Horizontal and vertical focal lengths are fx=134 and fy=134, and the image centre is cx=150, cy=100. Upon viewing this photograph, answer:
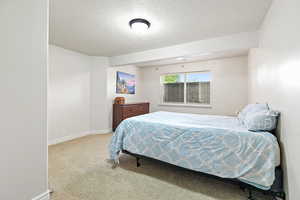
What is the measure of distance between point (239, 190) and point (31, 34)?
9.60 feet

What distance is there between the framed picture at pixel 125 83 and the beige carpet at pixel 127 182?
2667 millimetres

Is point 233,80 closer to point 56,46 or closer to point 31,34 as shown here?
point 31,34

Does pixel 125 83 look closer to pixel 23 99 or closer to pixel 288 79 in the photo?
pixel 23 99

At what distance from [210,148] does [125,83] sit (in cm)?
390

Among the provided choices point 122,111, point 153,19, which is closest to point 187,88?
point 122,111

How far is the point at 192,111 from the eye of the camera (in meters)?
4.81

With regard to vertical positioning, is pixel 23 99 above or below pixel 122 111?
above

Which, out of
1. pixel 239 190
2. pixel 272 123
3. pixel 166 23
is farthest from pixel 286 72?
pixel 166 23

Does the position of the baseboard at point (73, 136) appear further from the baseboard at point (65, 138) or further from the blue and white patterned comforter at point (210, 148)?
the blue and white patterned comforter at point (210, 148)

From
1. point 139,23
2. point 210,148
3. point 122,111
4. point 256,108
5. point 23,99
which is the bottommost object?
point 210,148

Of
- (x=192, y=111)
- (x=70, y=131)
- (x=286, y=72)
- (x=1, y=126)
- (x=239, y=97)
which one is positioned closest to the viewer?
(x=1, y=126)

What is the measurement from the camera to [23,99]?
1.26 metres

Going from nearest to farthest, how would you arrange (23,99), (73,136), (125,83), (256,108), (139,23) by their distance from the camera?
1. (23,99)
2. (256,108)
3. (139,23)
4. (73,136)
5. (125,83)

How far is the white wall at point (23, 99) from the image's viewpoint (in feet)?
3.75
